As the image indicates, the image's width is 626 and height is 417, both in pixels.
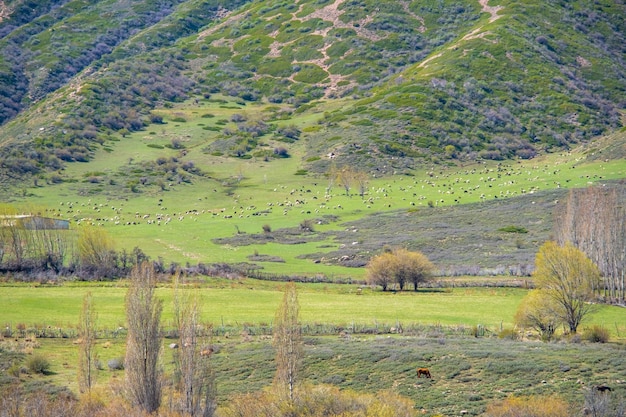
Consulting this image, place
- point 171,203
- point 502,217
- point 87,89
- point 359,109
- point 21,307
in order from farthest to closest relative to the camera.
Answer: point 87,89 → point 359,109 → point 171,203 → point 502,217 → point 21,307

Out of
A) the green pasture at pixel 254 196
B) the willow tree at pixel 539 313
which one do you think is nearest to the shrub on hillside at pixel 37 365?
the willow tree at pixel 539 313

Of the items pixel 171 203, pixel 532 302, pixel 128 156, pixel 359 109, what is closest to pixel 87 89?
pixel 128 156

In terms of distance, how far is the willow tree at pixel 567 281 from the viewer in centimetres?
5559

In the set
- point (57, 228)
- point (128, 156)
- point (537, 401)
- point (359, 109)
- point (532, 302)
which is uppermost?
point (359, 109)

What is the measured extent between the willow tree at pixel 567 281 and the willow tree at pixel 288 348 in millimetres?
22835

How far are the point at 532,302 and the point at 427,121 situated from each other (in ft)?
378

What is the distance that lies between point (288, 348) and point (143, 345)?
650cm

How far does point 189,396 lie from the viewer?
37.3 metres

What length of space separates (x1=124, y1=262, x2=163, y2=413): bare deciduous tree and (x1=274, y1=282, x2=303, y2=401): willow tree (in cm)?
541

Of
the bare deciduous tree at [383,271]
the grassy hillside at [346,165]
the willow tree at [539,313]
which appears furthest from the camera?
the grassy hillside at [346,165]

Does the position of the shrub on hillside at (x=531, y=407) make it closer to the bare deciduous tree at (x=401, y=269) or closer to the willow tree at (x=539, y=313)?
the willow tree at (x=539, y=313)

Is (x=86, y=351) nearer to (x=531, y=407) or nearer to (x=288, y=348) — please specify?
(x=288, y=348)

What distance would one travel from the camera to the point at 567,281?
56.8m

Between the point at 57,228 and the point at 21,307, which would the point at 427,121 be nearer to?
the point at 57,228
